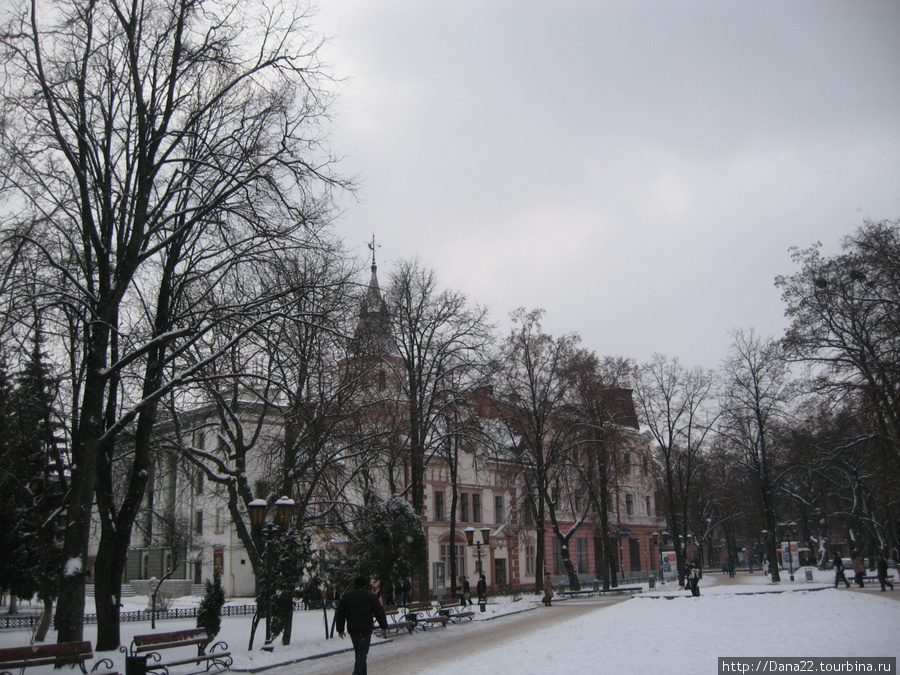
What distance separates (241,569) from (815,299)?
1409 inches

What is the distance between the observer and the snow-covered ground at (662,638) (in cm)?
1171

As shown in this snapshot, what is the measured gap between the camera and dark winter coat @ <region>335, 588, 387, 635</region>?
1102 centimetres

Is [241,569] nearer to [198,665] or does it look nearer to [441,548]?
[441,548]

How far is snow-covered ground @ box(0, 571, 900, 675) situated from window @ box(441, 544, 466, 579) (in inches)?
966

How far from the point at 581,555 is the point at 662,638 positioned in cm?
4868

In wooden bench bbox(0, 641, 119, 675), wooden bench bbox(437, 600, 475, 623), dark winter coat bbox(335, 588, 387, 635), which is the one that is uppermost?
dark winter coat bbox(335, 588, 387, 635)

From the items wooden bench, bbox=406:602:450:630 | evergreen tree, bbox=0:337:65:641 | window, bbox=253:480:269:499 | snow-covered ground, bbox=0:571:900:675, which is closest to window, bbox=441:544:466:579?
window, bbox=253:480:269:499

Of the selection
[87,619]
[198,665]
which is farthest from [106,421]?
[87,619]

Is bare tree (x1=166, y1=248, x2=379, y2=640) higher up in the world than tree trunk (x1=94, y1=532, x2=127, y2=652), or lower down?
higher up

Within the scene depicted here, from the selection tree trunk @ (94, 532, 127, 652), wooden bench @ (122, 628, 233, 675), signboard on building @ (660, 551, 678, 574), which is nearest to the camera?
wooden bench @ (122, 628, 233, 675)

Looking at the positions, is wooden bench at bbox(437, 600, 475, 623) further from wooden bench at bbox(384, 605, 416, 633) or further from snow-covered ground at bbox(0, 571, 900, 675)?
wooden bench at bbox(384, 605, 416, 633)

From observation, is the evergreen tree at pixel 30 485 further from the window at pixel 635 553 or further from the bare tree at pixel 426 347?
the window at pixel 635 553

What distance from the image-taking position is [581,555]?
A: 6119cm

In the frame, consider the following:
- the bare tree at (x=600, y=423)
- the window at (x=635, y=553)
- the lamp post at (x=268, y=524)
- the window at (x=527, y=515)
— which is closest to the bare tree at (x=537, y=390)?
the bare tree at (x=600, y=423)
